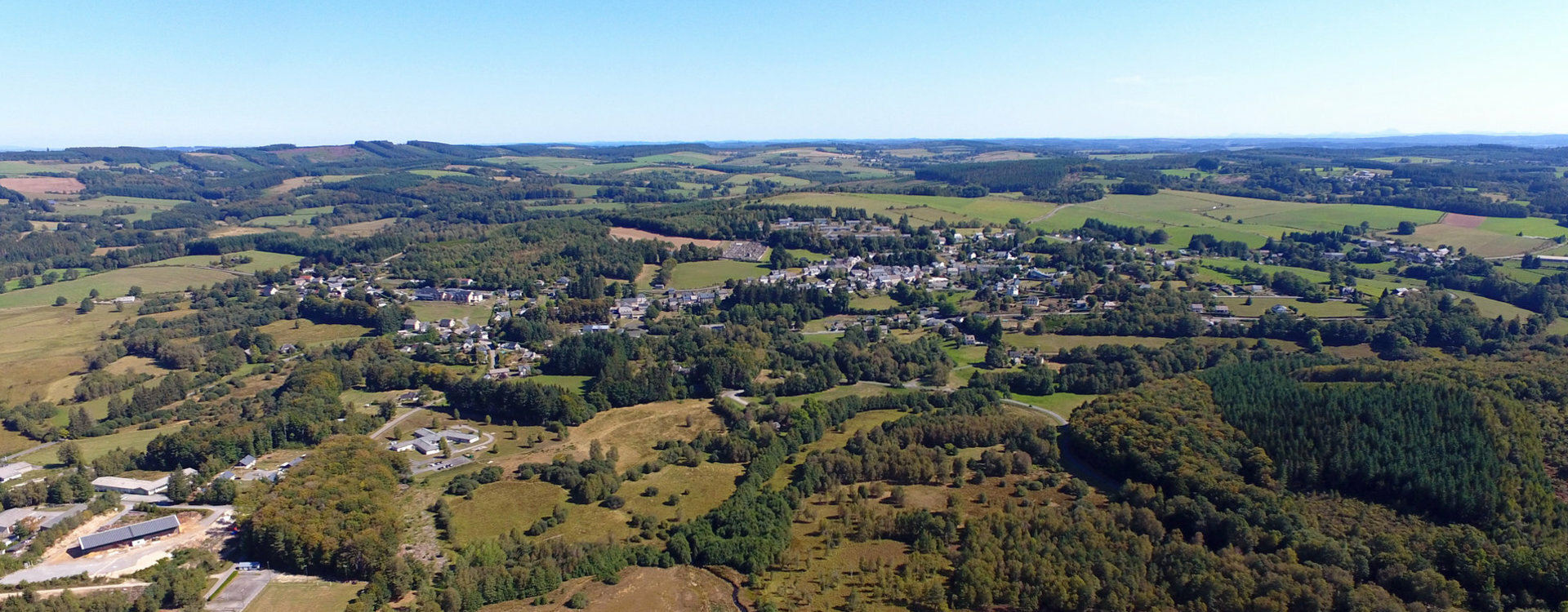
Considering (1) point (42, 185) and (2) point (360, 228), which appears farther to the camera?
(1) point (42, 185)

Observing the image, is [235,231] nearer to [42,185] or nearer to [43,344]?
[42,185]

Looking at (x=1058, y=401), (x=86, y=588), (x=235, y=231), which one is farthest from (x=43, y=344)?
(x=1058, y=401)

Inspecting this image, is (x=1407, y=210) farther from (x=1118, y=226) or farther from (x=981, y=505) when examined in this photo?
(x=981, y=505)

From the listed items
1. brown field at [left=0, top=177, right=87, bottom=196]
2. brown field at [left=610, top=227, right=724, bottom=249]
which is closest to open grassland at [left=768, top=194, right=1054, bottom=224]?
brown field at [left=610, top=227, right=724, bottom=249]

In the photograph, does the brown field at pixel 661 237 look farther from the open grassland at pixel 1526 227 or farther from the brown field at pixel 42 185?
the brown field at pixel 42 185

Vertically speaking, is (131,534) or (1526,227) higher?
(1526,227)

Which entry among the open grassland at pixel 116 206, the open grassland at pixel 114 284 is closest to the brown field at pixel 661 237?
the open grassland at pixel 114 284

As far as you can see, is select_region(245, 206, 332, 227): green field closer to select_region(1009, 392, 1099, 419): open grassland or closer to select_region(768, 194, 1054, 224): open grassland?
select_region(768, 194, 1054, 224): open grassland

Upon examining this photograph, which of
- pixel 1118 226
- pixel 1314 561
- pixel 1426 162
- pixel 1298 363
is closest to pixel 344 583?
pixel 1314 561
